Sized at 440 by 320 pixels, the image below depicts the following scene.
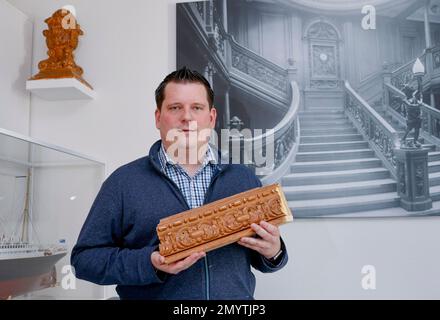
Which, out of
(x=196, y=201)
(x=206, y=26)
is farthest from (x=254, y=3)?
(x=196, y=201)

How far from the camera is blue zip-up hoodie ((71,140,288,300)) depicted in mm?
721

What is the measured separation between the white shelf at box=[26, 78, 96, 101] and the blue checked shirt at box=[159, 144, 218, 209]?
1.06 meters

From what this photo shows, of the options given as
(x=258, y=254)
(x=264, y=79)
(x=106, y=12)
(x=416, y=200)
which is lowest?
(x=258, y=254)

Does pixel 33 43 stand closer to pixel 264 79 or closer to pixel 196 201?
pixel 264 79

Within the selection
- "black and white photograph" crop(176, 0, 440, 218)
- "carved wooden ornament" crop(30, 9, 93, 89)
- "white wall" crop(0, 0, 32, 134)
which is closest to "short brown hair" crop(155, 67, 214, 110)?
"black and white photograph" crop(176, 0, 440, 218)

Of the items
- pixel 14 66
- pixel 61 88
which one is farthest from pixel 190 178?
pixel 14 66

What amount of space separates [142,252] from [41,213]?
946 millimetres

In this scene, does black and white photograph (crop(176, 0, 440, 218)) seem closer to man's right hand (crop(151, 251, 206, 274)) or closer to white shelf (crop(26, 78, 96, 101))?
white shelf (crop(26, 78, 96, 101))

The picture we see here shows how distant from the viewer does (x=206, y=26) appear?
185 centimetres

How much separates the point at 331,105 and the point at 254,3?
1.92 ft

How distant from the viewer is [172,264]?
0.70m

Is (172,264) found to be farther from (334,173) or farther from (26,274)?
(334,173)

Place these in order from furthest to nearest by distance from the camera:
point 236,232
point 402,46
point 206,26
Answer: point 206,26 → point 402,46 → point 236,232
